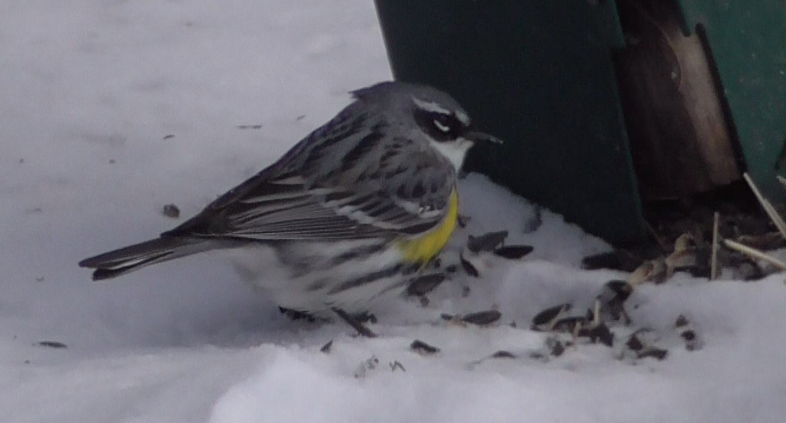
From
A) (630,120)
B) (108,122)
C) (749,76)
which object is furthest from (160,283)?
(749,76)

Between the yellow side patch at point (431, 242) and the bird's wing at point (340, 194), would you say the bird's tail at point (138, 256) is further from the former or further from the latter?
the yellow side patch at point (431, 242)

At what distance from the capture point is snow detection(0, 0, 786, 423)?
3420 millimetres

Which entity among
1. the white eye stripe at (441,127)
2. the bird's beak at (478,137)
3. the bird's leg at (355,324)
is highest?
the white eye stripe at (441,127)

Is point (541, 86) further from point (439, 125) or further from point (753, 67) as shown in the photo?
point (753, 67)

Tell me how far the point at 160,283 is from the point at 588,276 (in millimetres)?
1661

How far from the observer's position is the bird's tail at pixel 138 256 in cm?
418

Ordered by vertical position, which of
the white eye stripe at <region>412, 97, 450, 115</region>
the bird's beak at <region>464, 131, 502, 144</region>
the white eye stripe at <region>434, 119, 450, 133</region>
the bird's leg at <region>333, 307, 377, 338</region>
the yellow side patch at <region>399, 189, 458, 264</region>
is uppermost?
the white eye stripe at <region>412, 97, 450, 115</region>

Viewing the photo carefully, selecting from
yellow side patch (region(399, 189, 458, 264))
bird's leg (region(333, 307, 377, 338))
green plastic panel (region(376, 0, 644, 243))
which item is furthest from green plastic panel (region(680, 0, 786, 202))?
bird's leg (region(333, 307, 377, 338))

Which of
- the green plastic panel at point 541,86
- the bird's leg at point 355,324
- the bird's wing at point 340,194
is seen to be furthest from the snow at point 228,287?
the bird's wing at point 340,194

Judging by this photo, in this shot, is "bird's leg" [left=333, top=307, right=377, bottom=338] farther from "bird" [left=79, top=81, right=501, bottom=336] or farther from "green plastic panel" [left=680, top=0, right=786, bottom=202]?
"green plastic panel" [left=680, top=0, right=786, bottom=202]

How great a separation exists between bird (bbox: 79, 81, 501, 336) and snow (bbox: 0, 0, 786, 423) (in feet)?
0.69

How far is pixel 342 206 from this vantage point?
453 cm

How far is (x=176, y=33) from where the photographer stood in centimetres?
698

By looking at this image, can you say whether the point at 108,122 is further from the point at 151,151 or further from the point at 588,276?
the point at 588,276
